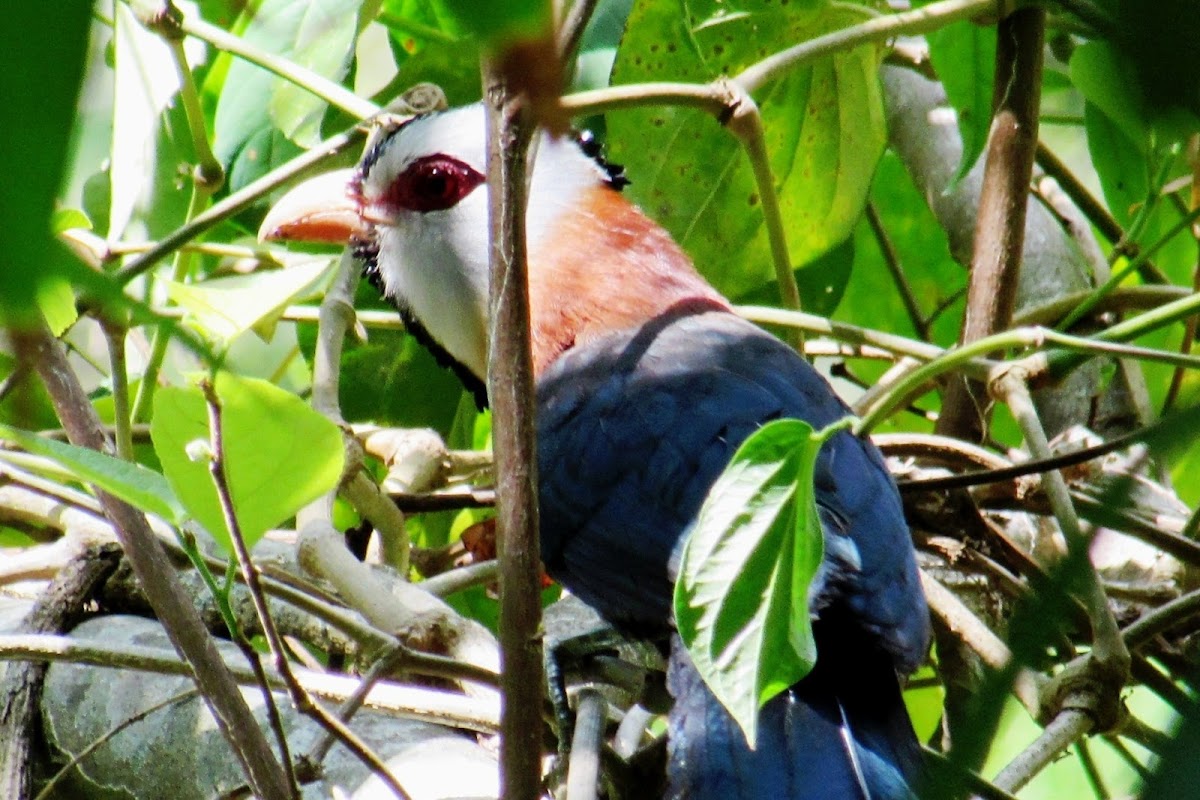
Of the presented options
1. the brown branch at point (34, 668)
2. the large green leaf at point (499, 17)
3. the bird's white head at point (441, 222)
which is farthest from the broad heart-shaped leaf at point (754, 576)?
the bird's white head at point (441, 222)

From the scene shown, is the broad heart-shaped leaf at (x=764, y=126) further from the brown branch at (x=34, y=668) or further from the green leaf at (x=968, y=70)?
the brown branch at (x=34, y=668)

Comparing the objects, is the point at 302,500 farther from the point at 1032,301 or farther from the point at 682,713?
the point at 1032,301

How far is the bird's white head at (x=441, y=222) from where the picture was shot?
3.34 m

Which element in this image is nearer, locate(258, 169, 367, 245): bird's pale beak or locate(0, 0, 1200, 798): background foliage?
locate(0, 0, 1200, 798): background foliage

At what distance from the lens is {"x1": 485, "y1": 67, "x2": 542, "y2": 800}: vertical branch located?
3.63 feet

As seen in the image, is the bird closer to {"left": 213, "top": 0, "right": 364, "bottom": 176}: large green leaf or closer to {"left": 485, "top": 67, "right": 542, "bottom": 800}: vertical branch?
{"left": 213, "top": 0, "right": 364, "bottom": 176}: large green leaf

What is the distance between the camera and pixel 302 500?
1393 mm

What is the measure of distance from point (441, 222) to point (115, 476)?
225 centimetres

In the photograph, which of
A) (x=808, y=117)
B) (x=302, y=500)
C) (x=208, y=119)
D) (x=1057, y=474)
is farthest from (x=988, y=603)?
A: (x=208, y=119)

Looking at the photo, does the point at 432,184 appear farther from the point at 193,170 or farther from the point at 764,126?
the point at 764,126

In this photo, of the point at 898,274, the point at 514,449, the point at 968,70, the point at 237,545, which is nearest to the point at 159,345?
the point at 237,545

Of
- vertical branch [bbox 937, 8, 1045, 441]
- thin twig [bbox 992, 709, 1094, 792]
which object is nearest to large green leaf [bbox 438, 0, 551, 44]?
thin twig [bbox 992, 709, 1094, 792]

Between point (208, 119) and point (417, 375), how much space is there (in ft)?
2.84

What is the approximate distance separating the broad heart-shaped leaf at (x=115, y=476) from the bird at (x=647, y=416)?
73 cm
